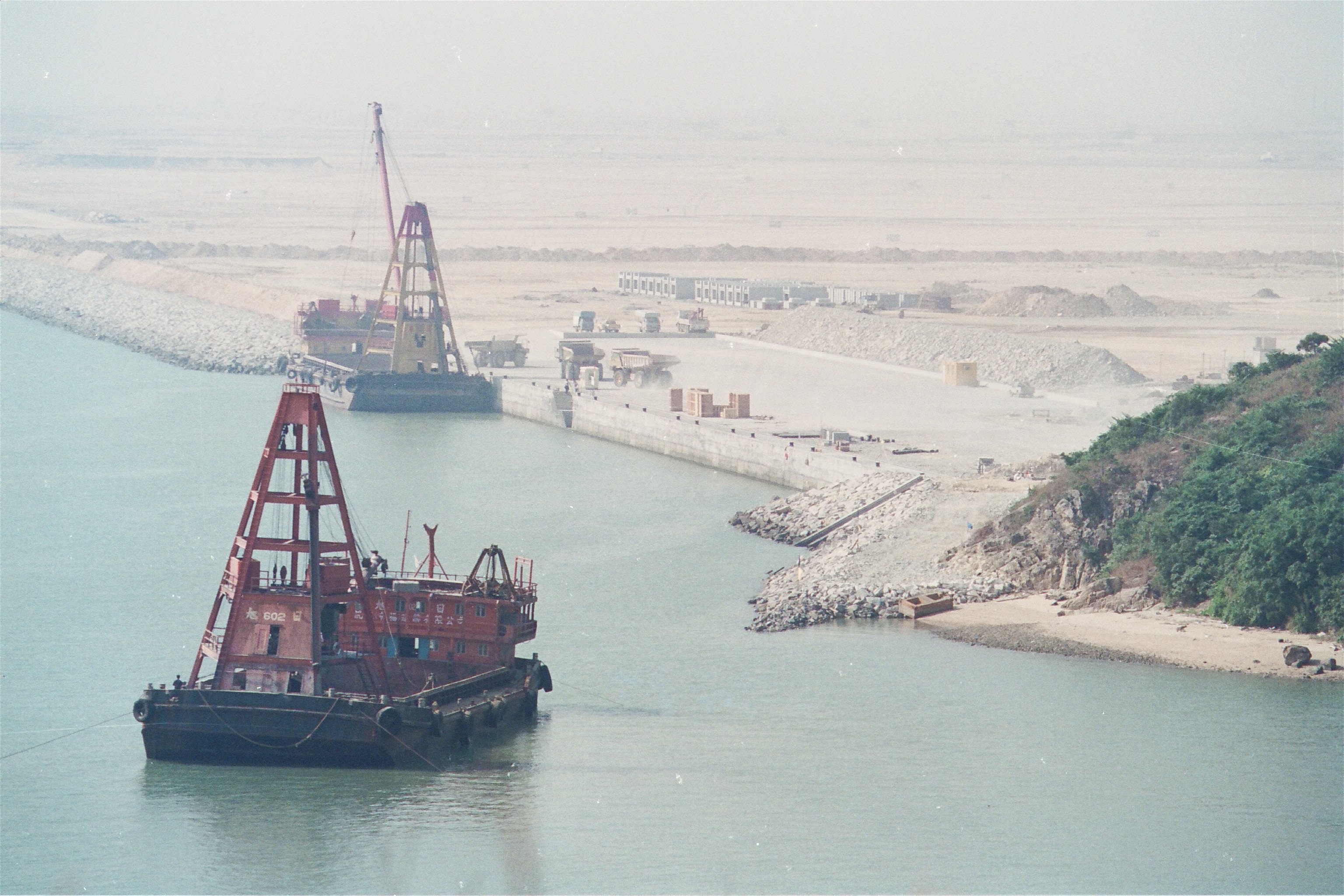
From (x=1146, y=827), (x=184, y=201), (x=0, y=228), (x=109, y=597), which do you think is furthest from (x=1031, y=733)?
(x=184, y=201)

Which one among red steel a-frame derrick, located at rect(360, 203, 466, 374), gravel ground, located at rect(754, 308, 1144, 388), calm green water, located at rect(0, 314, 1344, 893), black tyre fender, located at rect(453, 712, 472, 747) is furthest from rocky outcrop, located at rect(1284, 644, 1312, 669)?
red steel a-frame derrick, located at rect(360, 203, 466, 374)

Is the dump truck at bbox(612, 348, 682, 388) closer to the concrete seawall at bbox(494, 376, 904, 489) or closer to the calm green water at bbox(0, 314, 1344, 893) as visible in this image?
the concrete seawall at bbox(494, 376, 904, 489)

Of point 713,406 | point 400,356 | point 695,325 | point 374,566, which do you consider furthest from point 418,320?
point 374,566

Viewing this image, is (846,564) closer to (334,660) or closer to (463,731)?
(463,731)

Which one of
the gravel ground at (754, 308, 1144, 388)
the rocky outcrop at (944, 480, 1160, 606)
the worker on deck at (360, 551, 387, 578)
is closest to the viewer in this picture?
the worker on deck at (360, 551, 387, 578)

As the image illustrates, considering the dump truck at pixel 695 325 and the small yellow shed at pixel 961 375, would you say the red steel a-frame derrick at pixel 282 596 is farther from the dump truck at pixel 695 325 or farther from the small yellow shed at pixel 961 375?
the dump truck at pixel 695 325

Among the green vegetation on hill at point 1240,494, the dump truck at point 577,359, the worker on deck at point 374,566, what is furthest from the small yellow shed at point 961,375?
the worker on deck at point 374,566
